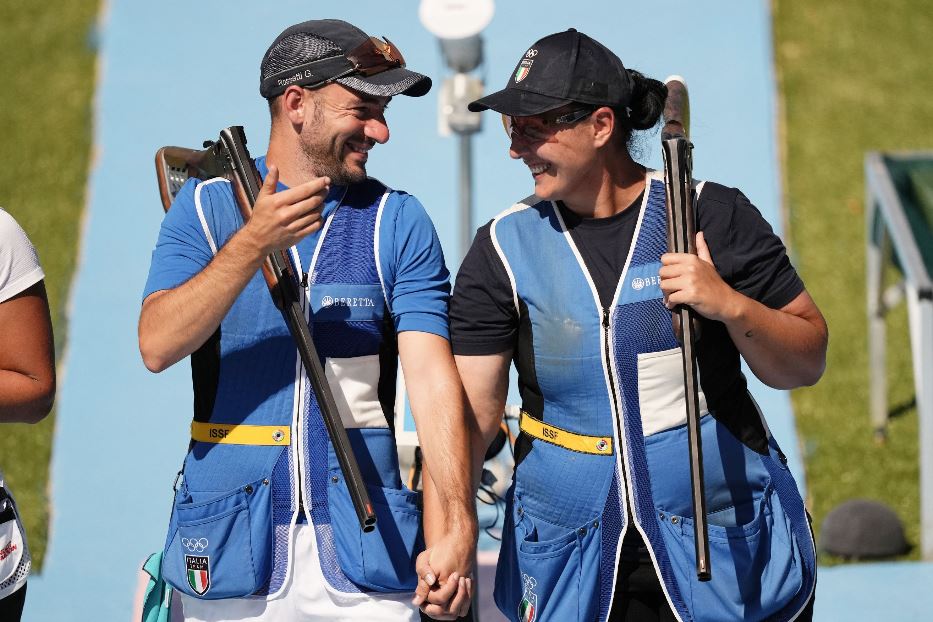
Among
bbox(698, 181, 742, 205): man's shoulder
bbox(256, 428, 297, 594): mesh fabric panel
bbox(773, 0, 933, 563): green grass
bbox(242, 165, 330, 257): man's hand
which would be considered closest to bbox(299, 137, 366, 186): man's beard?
bbox(242, 165, 330, 257): man's hand

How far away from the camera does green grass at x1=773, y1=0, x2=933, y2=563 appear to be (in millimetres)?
6508

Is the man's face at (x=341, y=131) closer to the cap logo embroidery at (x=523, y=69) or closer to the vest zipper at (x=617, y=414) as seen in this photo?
the cap logo embroidery at (x=523, y=69)

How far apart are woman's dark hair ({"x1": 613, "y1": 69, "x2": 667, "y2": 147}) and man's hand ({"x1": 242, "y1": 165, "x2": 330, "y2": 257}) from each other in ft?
2.33

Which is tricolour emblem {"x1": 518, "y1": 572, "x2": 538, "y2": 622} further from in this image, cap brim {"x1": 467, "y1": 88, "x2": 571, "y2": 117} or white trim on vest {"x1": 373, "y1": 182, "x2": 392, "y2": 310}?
cap brim {"x1": 467, "y1": 88, "x2": 571, "y2": 117}

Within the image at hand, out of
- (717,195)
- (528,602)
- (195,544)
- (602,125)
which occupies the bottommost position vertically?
(528,602)

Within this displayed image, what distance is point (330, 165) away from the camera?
2838 mm

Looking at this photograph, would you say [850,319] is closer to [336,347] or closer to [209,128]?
[209,128]

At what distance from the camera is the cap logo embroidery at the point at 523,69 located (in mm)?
2762

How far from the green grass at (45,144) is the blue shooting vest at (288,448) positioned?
12.2 feet

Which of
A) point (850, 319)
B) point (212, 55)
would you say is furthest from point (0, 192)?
point (850, 319)

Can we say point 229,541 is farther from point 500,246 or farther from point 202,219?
point 500,246

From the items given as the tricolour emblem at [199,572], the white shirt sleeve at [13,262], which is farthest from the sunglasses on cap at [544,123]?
the tricolour emblem at [199,572]

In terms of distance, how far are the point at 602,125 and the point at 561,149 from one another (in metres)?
0.11

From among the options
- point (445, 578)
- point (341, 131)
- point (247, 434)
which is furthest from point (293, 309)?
point (445, 578)
